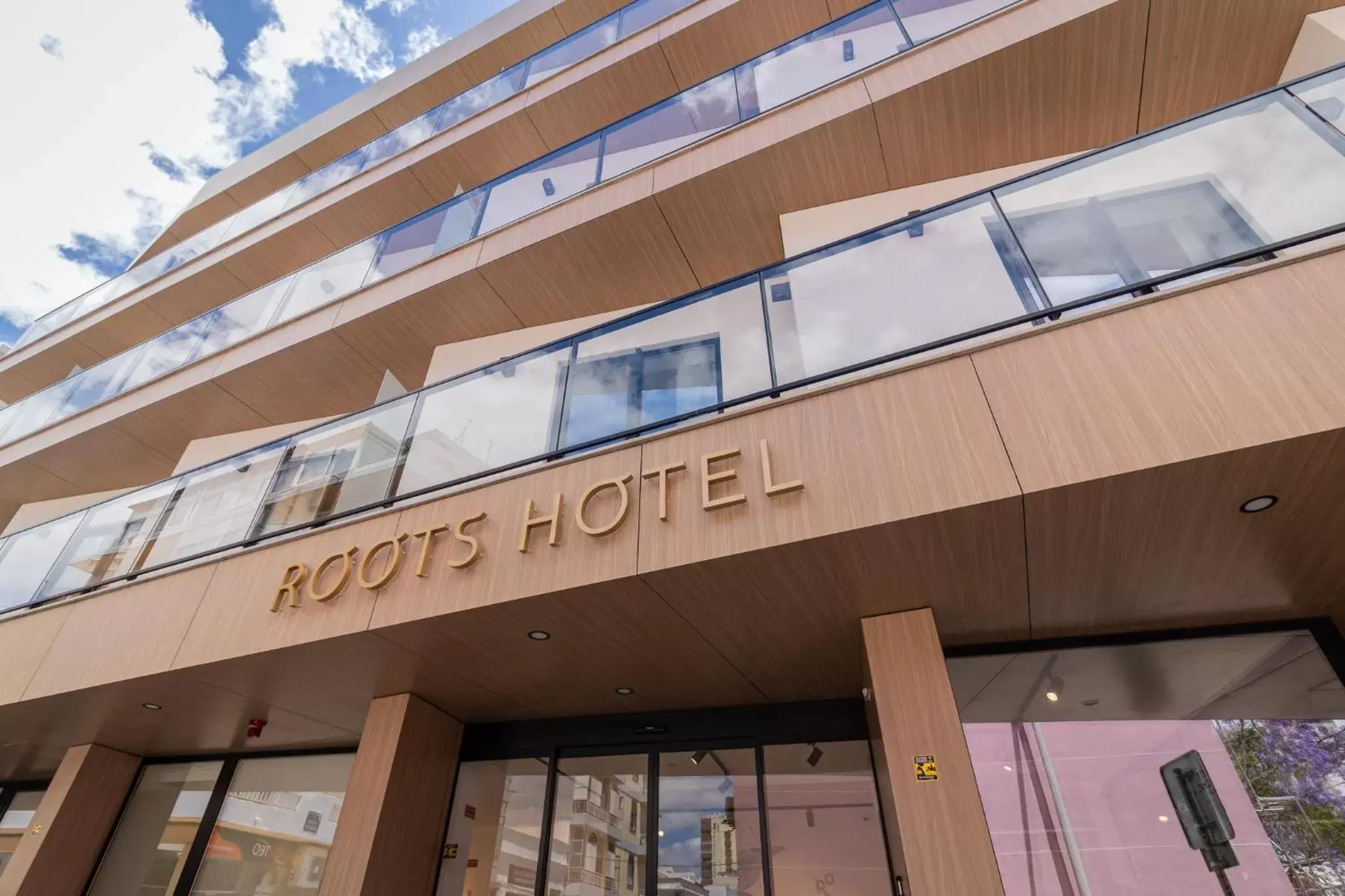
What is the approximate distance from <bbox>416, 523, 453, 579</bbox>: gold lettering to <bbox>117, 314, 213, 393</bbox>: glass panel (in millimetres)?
7103

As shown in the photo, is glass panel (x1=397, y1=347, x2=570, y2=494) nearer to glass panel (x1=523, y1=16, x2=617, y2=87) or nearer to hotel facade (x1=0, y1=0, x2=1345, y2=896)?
hotel facade (x1=0, y1=0, x2=1345, y2=896)

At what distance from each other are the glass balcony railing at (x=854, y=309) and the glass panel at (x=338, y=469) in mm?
17

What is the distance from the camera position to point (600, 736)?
515 cm

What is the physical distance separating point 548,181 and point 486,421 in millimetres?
3948

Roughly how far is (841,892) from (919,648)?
191 cm

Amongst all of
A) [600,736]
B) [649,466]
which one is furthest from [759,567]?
[600,736]

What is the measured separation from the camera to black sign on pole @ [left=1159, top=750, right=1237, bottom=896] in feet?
A: 9.80

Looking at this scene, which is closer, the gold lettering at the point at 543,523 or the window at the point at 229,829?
the gold lettering at the point at 543,523

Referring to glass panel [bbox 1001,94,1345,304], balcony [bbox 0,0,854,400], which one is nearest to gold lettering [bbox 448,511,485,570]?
glass panel [bbox 1001,94,1345,304]

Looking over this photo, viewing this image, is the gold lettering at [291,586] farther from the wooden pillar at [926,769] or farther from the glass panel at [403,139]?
the glass panel at [403,139]

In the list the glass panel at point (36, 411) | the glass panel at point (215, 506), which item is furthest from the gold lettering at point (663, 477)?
the glass panel at point (36, 411)

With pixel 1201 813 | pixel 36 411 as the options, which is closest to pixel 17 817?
pixel 36 411

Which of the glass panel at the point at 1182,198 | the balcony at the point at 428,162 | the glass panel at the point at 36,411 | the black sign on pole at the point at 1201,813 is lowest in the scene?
the black sign on pole at the point at 1201,813

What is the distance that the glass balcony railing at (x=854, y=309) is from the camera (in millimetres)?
2844
